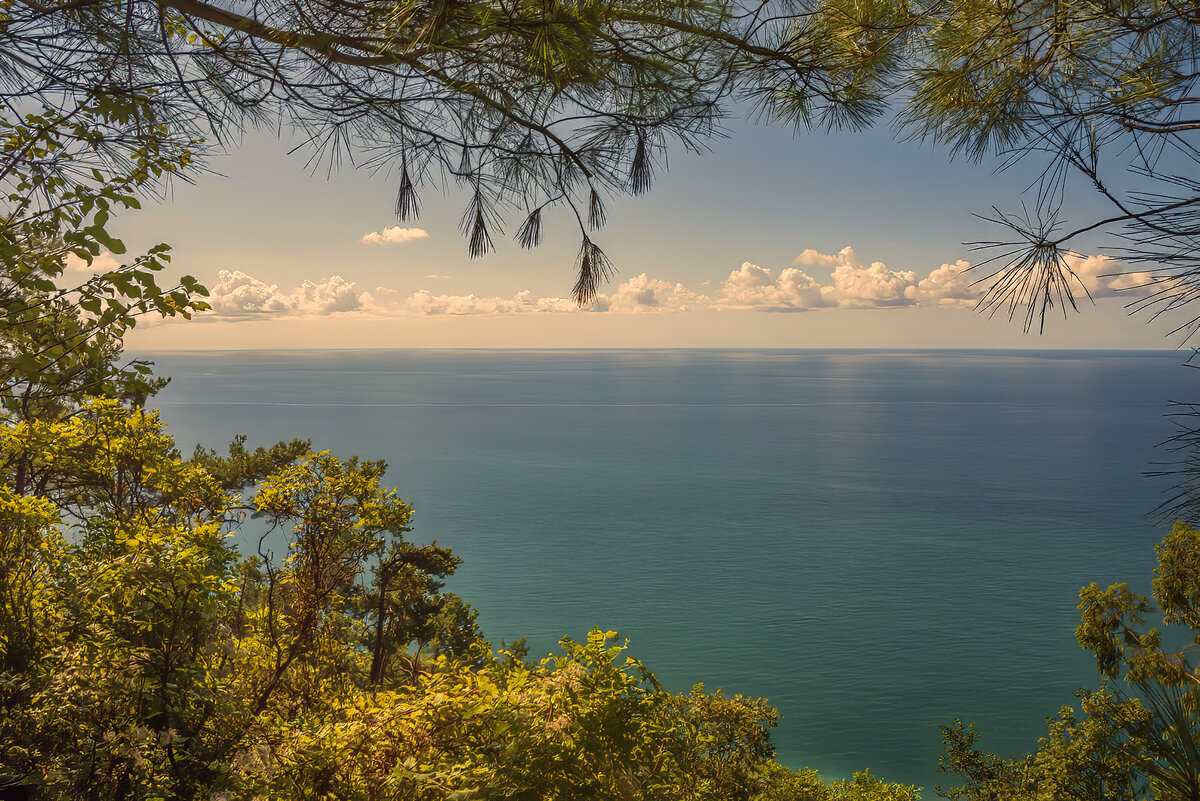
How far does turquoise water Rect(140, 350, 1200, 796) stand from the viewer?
87.0ft

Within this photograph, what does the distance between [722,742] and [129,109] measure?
12.0 metres

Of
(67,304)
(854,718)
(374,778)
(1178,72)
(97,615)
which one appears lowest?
(854,718)

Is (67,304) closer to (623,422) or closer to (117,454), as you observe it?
(117,454)

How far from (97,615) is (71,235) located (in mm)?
2046

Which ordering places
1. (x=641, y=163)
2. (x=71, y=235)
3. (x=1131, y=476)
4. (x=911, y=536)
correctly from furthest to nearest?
(x=1131, y=476), (x=911, y=536), (x=641, y=163), (x=71, y=235)

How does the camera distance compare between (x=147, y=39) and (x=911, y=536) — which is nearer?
(x=147, y=39)

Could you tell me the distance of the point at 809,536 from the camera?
143 ft

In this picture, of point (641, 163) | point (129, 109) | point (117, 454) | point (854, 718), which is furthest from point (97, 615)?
point (854, 718)

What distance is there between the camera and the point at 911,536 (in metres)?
43.8

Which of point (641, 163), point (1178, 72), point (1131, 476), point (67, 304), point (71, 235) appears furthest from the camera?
point (1131, 476)

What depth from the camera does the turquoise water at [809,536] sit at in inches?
1044

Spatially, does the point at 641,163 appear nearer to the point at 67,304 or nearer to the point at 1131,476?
the point at 67,304

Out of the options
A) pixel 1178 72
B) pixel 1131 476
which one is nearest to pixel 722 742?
pixel 1178 72

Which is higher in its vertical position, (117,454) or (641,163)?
(641,163)
